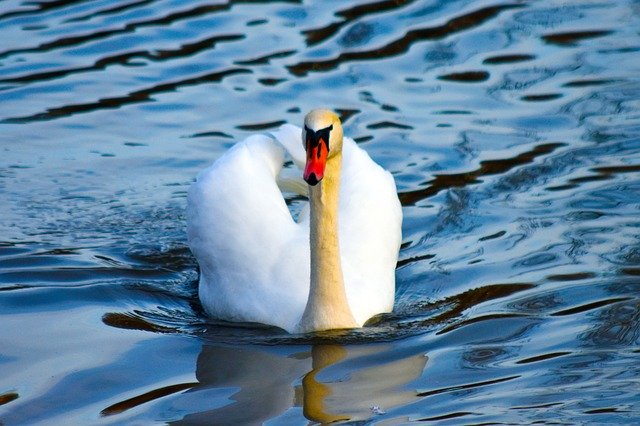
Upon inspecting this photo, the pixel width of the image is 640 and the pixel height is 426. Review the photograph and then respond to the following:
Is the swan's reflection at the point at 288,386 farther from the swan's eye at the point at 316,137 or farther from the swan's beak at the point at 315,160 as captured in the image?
the swan's eye at the point at 316,137

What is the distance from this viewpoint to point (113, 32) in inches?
523

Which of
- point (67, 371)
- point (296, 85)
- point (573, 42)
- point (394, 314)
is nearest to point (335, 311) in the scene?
point (394, 314)

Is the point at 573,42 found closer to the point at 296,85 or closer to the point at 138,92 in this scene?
the point at 296,85

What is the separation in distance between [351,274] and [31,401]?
2234mm

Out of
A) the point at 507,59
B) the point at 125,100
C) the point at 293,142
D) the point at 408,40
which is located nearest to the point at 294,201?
the point at 293,142

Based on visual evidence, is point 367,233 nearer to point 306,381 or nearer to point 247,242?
point 247,242

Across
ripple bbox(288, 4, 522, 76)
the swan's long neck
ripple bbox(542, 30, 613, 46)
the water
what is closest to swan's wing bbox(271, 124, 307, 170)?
the water

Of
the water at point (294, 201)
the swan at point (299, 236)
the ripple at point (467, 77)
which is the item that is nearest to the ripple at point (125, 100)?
the water at point (294, 201)

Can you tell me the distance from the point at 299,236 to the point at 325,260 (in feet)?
2.54

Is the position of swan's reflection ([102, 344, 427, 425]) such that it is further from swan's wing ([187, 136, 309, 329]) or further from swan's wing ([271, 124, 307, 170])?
swan's wing ([271, 124, 307, 170])

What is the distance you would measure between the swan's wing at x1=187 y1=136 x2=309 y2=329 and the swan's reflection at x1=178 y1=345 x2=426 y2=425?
45 cm

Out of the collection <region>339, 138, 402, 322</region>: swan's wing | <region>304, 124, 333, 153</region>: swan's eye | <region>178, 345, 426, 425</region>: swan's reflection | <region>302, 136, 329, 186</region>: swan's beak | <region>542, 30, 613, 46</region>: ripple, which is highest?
<region>304, 124, 333, 153</region>: swan's eye

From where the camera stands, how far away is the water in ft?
22.2

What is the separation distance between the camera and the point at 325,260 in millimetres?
7523
